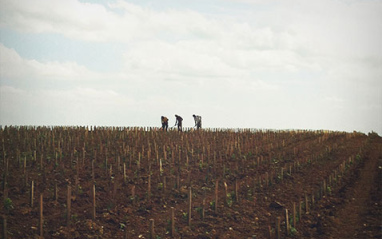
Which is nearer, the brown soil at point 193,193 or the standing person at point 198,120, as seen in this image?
the brown soil at point 193,193

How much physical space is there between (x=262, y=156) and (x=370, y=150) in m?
8.16

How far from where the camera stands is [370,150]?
2545 centimetres

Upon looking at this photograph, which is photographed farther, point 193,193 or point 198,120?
point 198,120

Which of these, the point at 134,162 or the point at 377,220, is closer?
the point at 377,220

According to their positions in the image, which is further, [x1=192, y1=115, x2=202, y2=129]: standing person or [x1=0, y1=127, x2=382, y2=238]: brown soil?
[x1=192, y1=115, x2=202, y2=129]: standing person

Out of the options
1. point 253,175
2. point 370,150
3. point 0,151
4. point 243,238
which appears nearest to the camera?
point 243,238

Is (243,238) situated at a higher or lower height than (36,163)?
lower

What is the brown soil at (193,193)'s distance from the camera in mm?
12117

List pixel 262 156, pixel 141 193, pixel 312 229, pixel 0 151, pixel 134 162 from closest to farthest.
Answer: pixel 312 229 → pixel 141 193 → pixel 134 162 → pixel 0 151 → pixel 262 156

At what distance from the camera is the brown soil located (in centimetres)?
1212

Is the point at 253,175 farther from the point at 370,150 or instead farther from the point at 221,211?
the point at 370,150

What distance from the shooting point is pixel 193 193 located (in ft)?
51.0

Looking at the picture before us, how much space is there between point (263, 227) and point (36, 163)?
1215cm

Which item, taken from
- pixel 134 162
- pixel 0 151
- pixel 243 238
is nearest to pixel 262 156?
pixel 134 162
